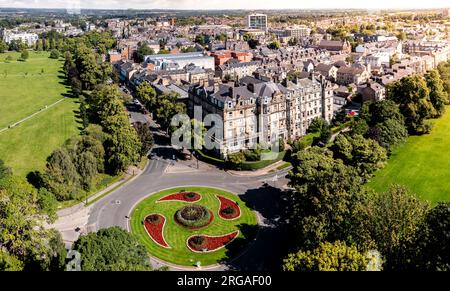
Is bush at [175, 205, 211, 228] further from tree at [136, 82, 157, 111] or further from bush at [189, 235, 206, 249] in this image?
tree at [136, 82, 157, 111]

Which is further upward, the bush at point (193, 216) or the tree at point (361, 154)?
the tree at point (361, 154)

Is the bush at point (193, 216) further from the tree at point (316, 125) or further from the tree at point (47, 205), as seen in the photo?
the tree at point (316, 125)

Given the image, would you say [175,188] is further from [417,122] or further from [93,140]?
[417,122]

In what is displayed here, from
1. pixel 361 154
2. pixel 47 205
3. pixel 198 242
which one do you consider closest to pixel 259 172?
pixel 361 154

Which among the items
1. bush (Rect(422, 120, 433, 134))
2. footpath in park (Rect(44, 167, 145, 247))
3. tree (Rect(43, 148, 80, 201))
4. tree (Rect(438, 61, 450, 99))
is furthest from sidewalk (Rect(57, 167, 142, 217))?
tree (Rect(438, 61, 450, 99))

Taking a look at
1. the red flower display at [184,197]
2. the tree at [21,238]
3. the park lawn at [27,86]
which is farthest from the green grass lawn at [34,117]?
the tree at [21,238]

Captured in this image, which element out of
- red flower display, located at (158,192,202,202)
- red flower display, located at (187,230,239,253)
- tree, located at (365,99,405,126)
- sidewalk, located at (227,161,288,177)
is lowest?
red flower display, located at (187,230,239,253)
